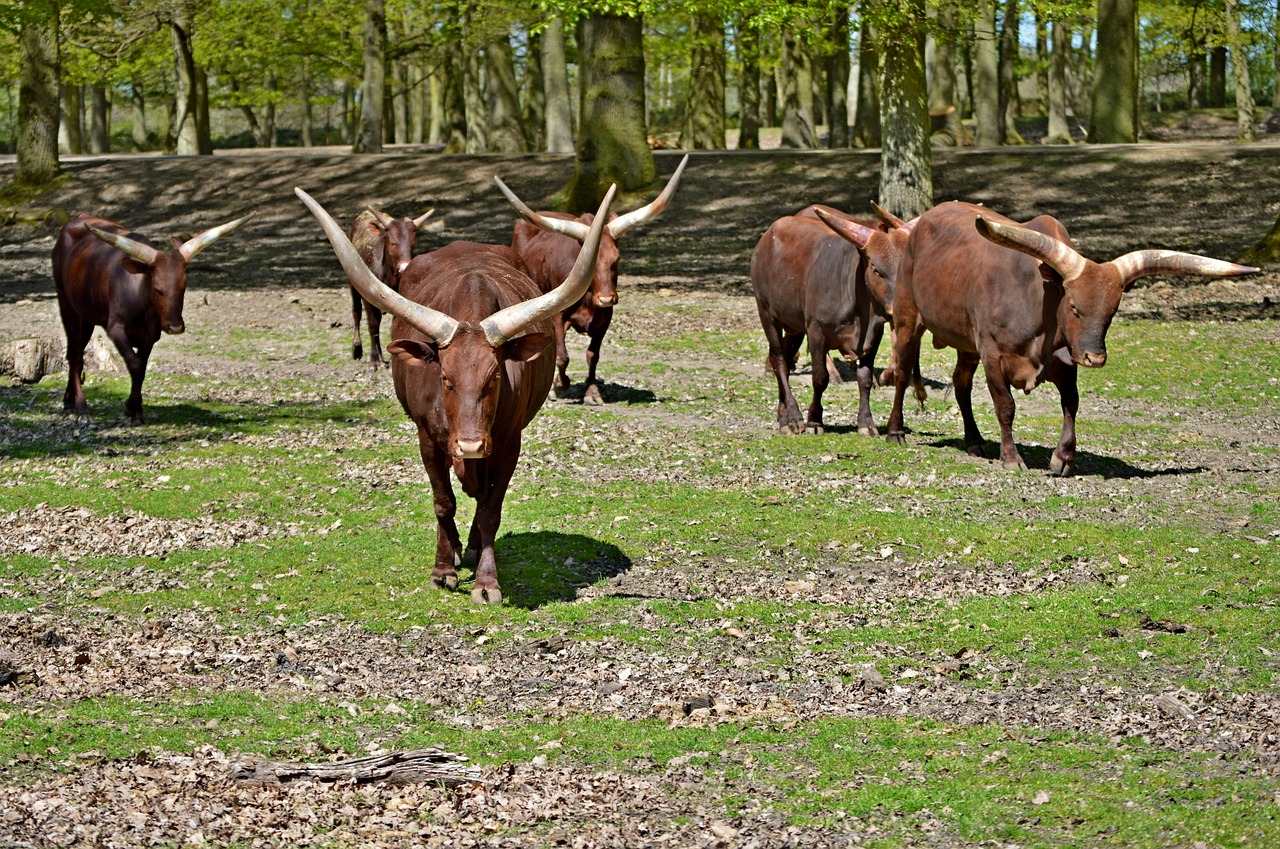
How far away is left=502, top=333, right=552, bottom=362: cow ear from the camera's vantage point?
8750mm

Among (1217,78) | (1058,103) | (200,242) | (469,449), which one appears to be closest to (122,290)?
(200,242)

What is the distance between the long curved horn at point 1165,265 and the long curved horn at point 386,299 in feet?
19.6

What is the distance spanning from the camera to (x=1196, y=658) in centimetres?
789

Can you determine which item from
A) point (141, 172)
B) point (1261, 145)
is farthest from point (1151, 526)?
point (141, 172)

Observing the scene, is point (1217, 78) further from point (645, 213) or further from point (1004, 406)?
point (1004, 406)

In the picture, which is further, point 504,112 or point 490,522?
point 504,112

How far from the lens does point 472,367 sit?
28.1ft

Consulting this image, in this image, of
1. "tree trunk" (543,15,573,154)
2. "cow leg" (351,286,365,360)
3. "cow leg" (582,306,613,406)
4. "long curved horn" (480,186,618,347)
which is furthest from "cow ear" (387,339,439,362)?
"tree trunk" (543,15,573,154)

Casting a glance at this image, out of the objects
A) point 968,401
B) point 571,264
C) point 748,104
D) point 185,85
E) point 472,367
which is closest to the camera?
point 472,367

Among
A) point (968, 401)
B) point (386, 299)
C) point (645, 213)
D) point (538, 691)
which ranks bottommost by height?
point (538, 691)

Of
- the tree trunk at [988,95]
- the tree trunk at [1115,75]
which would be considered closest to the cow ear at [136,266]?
the tree trunk at [1115,75]

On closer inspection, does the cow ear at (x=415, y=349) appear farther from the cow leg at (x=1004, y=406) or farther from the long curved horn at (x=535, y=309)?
the cow leg at (x=1004, y=406)

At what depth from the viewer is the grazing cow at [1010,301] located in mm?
11953

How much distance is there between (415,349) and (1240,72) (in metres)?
33.6
